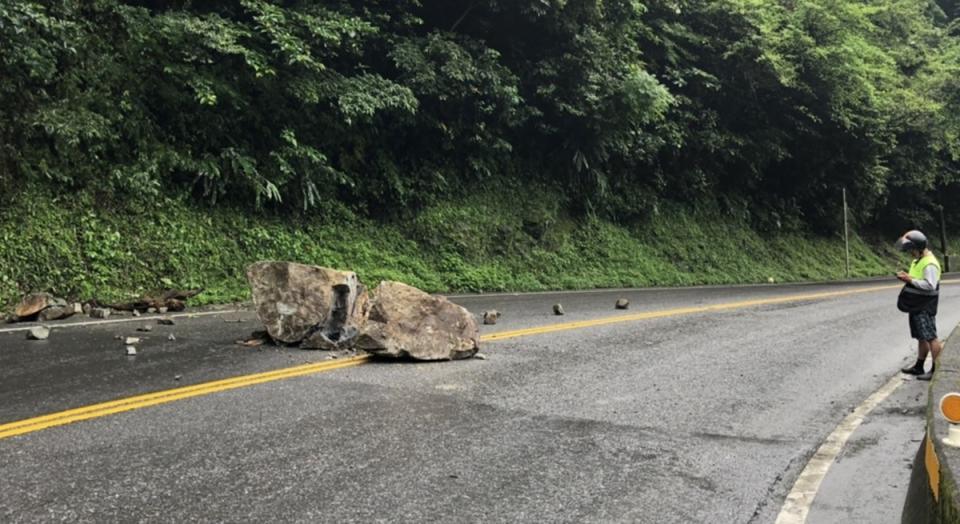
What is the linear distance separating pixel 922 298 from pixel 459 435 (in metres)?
6.05

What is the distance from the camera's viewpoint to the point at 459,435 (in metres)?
4.96

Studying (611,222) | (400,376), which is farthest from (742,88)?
(400,376)

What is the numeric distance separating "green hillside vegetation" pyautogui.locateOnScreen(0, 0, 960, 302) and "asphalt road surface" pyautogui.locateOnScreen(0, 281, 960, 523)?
4.56m

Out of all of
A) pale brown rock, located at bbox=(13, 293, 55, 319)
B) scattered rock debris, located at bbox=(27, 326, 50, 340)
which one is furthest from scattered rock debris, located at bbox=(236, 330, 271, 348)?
pale brown rock, located at bbox=(13, 293, 55, 319)

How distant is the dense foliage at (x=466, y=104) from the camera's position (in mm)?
12680

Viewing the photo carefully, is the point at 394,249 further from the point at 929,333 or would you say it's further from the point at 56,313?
the point at 929,333

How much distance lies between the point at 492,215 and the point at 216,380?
44.4 ft

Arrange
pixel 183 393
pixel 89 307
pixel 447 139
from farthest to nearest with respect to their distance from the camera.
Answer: pixel 447 139 < pixel 89 307 < pixel 183 393

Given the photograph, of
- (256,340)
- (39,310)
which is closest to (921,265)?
(256,340)

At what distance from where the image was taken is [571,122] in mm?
20203

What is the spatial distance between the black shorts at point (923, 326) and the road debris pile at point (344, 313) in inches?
194

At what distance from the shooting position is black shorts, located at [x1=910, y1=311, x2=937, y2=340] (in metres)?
7.88

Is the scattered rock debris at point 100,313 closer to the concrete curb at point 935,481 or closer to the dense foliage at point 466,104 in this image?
the dense foliage at point 466,104

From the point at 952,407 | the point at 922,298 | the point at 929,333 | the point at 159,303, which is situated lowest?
the point at 929,333
